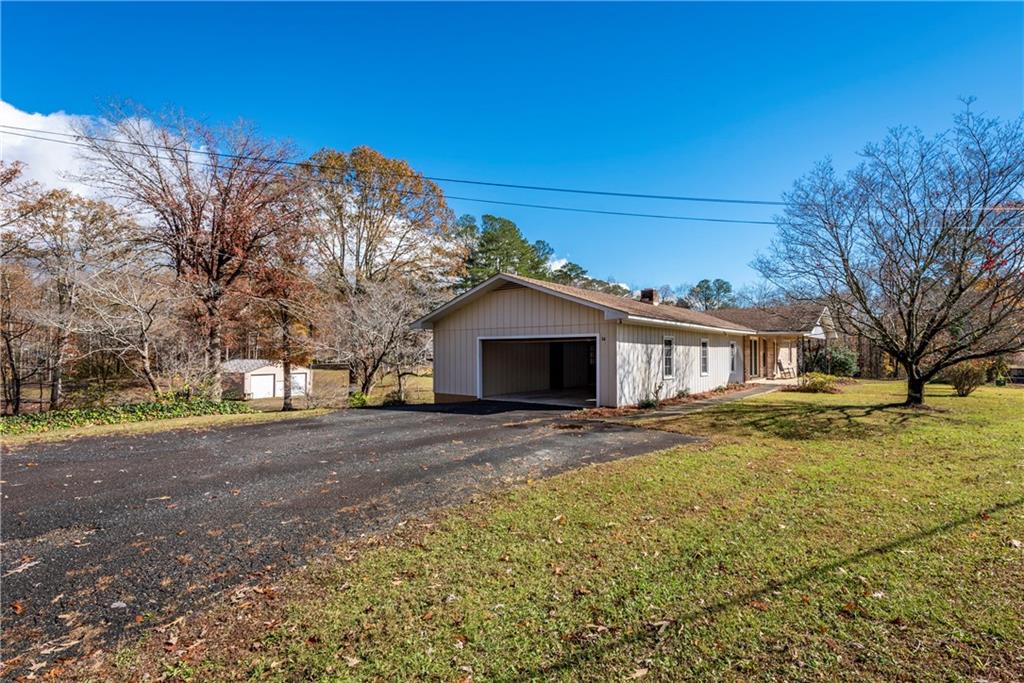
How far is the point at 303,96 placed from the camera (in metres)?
14.6

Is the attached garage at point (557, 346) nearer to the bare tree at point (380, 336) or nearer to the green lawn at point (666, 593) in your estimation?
the bare tree at point (380, 336)

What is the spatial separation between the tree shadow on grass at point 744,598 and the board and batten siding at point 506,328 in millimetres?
8653

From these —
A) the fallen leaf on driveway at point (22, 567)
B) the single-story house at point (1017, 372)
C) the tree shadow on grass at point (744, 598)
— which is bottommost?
the tree shadow on grass at point (744, 598)

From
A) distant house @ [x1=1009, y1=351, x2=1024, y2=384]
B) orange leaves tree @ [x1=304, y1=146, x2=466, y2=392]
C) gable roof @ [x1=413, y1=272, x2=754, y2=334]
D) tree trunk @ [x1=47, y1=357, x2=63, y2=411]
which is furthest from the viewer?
orange leaves tree @ [x1=304, y1=146, x2=466, y2=392]

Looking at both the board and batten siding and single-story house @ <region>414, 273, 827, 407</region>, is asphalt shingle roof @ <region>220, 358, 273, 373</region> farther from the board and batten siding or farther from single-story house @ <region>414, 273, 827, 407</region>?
single-story house @ <region>414, 273, 827, 407</region>

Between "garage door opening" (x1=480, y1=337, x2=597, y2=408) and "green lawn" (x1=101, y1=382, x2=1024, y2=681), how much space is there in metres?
8.61

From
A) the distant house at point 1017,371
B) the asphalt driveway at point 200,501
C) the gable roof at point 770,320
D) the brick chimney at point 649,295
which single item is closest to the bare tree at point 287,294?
the asphalt driveway at point 200,501

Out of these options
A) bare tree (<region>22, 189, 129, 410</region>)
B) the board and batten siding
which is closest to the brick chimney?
the board and batten siding

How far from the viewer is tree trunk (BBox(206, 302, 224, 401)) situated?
14680 mm

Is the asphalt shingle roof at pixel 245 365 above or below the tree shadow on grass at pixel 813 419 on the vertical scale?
above

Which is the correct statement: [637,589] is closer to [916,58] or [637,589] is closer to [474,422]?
[474,422]

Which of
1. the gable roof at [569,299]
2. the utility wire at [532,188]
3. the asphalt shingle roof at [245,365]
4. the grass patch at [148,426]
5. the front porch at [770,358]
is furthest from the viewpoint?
the asphalt shingle roof at [245,365]

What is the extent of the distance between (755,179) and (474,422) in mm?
12903

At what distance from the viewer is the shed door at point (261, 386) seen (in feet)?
89.8
